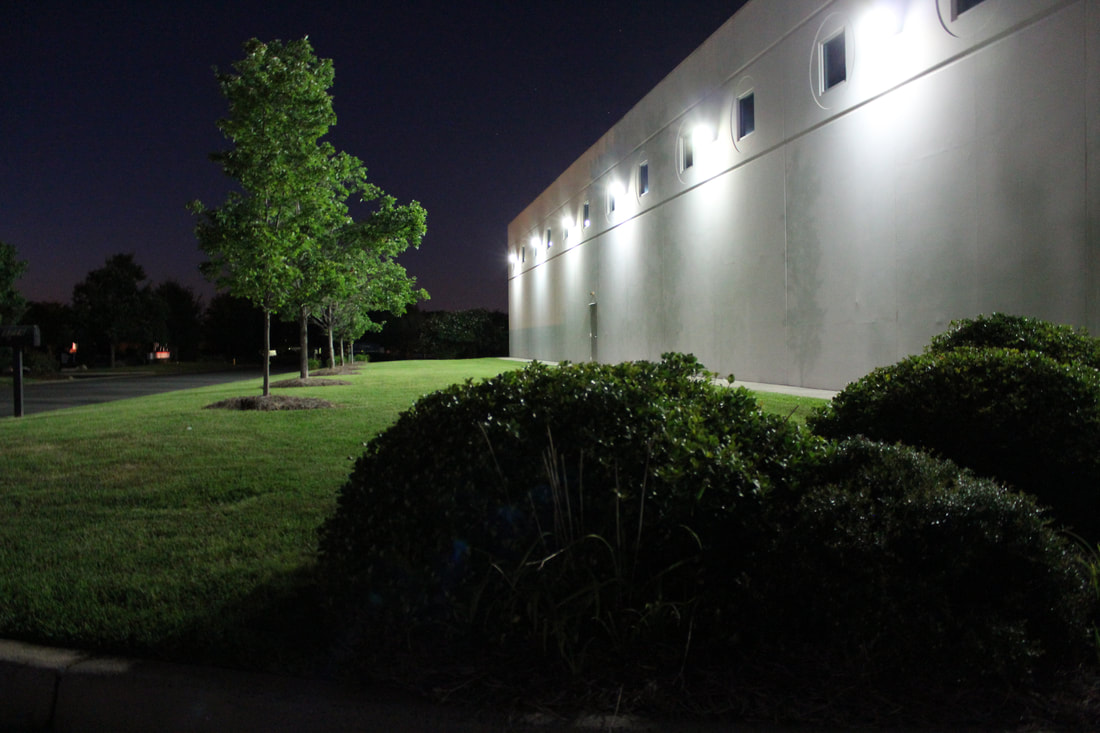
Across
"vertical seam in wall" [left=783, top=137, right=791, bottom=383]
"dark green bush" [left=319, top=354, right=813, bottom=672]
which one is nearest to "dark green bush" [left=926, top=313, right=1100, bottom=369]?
"dark green bush" [left=319, top=354, right=813, bottom=672]

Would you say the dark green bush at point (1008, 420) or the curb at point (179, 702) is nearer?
the curb at point (179, 702)

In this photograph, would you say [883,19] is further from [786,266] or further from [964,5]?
[786,266]

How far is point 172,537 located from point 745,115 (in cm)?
1580

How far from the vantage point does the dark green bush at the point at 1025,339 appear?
5.29 m

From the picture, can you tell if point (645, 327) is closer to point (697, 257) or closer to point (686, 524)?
point (697, 257)

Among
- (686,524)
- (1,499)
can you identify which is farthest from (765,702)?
(1,499)

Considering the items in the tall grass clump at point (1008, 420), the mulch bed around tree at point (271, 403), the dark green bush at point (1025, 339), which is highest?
the dark green bush at point (1025, 339)

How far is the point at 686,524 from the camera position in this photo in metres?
2.98

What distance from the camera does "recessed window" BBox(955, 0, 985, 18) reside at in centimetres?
1084

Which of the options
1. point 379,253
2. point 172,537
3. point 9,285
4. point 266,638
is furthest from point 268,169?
point 9,285

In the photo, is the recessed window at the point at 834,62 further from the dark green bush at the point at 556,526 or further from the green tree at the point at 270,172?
the dark green bush at the point at 556,526

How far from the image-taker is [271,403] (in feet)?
40.4

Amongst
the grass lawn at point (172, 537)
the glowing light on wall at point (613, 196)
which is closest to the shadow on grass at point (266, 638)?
the grass lawn at point (172, 537)

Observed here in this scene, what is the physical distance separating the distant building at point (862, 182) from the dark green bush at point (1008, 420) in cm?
644
